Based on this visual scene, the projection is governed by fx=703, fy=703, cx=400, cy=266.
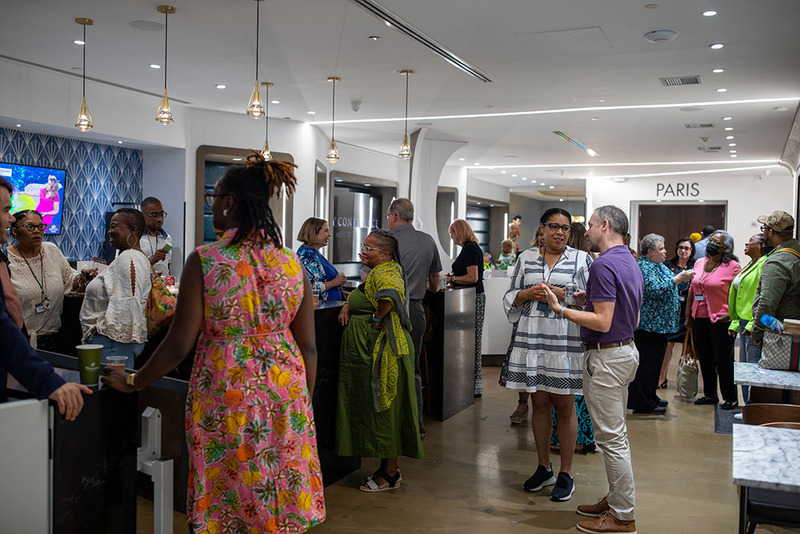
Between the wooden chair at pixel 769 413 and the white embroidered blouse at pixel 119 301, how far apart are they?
3.07 meters

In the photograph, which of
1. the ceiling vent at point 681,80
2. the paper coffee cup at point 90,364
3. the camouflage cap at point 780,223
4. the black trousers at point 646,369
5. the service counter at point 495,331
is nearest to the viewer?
the paper coffee cup at point 90,364

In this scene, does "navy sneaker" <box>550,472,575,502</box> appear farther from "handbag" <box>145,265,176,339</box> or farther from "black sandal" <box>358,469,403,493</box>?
"handbag" <box>145,265,176,339</box>

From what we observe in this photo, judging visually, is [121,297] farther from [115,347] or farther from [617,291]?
[617,291]

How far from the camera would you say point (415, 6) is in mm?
5438

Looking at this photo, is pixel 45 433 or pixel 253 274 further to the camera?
pixel 253 274

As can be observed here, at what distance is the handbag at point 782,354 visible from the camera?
149 inches

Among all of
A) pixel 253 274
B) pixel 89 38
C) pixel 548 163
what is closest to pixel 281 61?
pixel 89 38

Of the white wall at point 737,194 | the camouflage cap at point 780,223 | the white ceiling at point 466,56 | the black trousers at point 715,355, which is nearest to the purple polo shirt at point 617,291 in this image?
the camouflage cap at point 780,223

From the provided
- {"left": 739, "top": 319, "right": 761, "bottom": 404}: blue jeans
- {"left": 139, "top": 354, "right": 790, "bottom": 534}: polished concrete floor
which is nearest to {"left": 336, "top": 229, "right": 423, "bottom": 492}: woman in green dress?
{"left": 139, "top": 354, "right": 790, "bottom": 534}: polished concrete floor

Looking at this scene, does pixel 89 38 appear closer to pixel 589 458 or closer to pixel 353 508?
pixel 353 508

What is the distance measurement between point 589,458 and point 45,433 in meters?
3.88

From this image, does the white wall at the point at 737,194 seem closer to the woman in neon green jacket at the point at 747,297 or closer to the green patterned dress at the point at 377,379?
the woman in neon green jacket at the point at 747,297

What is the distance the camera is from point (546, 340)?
4.05m

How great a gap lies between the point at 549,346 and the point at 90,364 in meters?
2.59
